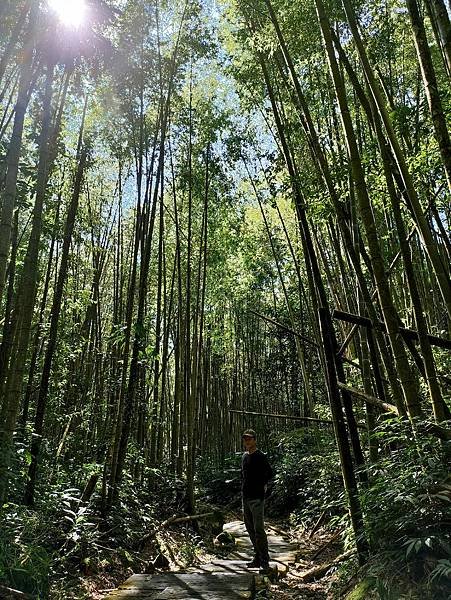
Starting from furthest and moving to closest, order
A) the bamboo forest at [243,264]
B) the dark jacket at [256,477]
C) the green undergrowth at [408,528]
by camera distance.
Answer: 1. the dark jacket at [256,477]
2. the bamboo forest at [243,264]
3. the green undergrowth at [408,528]

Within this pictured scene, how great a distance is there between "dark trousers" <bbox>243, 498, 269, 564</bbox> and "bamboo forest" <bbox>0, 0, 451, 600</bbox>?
0.02m

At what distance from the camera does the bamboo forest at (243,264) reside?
7.93 ft

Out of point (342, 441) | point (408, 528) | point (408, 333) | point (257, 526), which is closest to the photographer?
point (408, 528)

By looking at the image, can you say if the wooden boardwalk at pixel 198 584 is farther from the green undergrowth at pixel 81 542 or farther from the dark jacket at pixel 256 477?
the dark jacket at pixel 256 477

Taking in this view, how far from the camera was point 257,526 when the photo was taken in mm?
4160

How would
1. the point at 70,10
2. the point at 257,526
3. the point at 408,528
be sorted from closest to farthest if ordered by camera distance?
the point at 408,528
the point at 70,10
the point at 257,526

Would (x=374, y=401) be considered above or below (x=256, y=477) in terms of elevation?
above

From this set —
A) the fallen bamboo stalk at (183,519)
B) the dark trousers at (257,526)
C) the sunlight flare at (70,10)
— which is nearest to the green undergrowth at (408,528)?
the dark trousers at (257,526)

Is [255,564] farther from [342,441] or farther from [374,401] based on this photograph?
[374,401]

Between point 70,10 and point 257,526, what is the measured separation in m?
4.34

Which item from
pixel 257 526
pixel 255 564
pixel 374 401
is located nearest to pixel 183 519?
pixel 255 564

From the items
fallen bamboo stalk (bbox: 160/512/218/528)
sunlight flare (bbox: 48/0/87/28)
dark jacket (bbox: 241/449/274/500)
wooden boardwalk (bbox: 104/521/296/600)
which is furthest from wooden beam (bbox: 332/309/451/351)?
fallen bamboo stalk (bbox: 160/512/218/528)

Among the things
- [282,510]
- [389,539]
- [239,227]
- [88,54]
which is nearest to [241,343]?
[239,227]

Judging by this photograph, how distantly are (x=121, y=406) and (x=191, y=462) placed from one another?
1.74 meters
